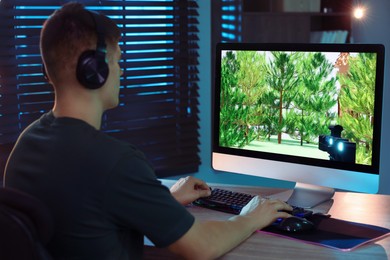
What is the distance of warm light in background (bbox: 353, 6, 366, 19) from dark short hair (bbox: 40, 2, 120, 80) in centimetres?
256

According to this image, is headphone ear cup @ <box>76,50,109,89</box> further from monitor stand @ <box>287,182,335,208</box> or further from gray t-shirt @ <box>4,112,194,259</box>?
monitor stand @ <box>287,182,335,208</box>

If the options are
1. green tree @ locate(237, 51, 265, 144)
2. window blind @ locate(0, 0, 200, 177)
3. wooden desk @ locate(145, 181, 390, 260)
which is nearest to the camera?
wooden desk @ locate(145, 181, 390, 260)

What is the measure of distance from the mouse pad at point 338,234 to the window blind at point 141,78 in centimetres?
138

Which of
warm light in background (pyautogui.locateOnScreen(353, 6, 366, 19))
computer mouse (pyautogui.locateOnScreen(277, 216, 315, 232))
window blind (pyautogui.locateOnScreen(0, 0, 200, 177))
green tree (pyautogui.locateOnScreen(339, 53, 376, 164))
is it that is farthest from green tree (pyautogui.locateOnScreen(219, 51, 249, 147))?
warm light in background (pyautogui.locateOnScreen(353, 6, 366, 19))

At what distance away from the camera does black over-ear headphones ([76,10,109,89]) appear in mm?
1332

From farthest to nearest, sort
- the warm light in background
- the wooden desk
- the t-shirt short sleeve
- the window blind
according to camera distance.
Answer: the warm light in background → the window blind → the wooden desk → the t-shirt short sleeve

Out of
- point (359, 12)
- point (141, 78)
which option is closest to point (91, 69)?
point (141, 78)

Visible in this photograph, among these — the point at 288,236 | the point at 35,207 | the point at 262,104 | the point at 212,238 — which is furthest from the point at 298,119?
the point at 35,207

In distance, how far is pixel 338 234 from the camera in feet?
5.57

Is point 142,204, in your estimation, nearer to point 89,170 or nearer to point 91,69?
point 89,170

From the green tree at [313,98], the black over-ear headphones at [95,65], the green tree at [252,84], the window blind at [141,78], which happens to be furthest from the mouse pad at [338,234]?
the window blind at [141,78]

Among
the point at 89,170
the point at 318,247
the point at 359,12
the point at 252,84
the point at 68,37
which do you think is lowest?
the point at 318,247

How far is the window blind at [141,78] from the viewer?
2.66 meters

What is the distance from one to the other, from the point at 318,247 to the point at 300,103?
529 mm
